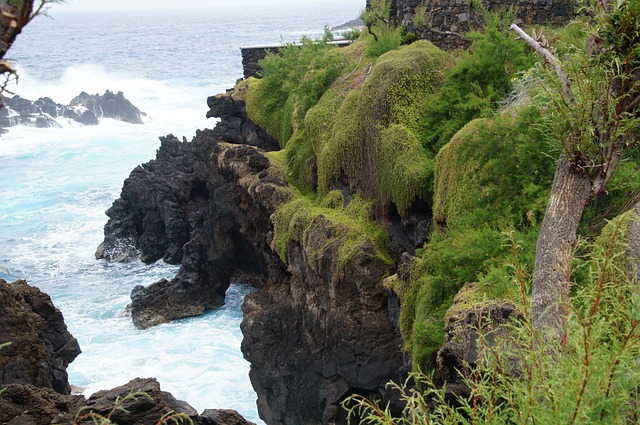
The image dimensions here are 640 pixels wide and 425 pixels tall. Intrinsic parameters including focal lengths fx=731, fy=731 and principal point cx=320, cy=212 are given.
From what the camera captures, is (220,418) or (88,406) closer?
(88,406)

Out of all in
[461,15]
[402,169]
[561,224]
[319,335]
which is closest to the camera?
[561,224]

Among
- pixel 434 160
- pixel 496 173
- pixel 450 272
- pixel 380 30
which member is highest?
pixel 380 30

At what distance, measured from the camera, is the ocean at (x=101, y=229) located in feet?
54.6

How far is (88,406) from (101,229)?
900 inches

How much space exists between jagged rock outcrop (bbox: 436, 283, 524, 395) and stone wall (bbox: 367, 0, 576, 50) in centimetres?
740

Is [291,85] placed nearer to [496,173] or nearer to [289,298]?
[289,298]

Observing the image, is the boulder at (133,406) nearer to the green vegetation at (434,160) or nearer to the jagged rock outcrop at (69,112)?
the green vegetation at (434,160)

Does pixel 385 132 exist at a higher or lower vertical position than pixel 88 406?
higher

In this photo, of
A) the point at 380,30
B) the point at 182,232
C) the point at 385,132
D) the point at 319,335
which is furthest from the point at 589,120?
the point at 182,232

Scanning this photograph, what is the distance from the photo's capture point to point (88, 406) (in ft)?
20.4

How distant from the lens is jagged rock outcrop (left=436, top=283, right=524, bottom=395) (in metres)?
6.70

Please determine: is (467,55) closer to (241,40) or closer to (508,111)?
(508,111)

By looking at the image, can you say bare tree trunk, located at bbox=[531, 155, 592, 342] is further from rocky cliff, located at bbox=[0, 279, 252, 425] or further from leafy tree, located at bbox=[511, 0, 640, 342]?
rocky cliff, located at bbox=[0, 279, 252, 425]

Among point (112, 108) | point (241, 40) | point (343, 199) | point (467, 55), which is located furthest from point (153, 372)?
point (241, 40)
